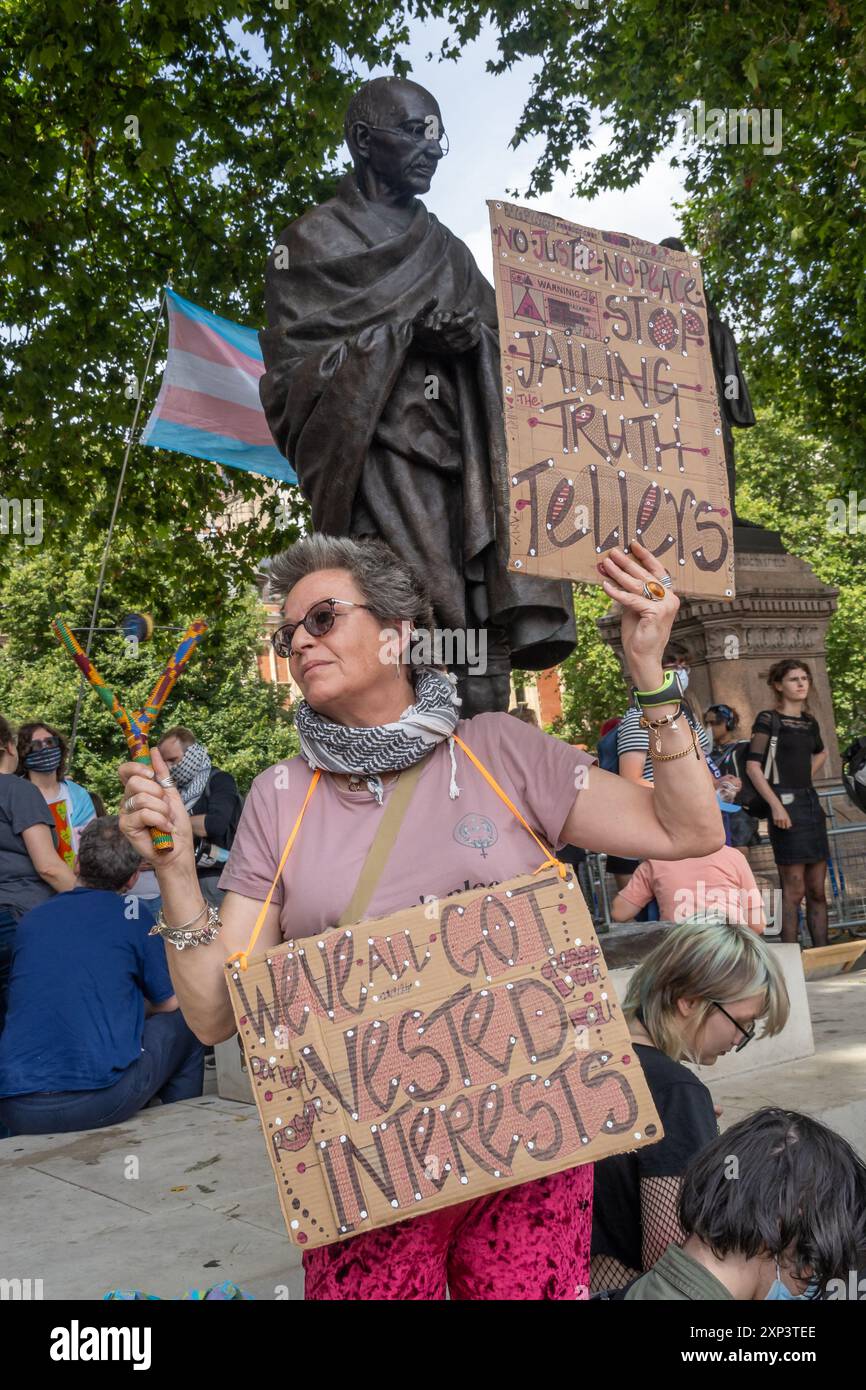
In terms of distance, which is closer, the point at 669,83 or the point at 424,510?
the point at 424,510

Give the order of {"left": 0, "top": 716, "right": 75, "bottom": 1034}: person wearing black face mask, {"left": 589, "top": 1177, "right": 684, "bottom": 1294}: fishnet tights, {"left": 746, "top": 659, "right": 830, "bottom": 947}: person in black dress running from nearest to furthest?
{"left": 589, "top": 1177, "right": 684, "bottom": 1294}: fishnet tights, {"left": 0, "top": 716, "right": 75, "bottom": 1034}: person wearing black face mask, {"left": 746, "top": 659, "right": 830, "bottom": 947}: person in black dress

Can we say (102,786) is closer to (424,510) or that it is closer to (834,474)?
(834,474)

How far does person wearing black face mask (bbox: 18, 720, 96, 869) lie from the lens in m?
7.07

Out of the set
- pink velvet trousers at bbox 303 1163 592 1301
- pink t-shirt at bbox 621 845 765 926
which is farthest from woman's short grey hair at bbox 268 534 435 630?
pink t-shirt at bbox 621 845 765 926

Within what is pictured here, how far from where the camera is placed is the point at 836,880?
429 inches

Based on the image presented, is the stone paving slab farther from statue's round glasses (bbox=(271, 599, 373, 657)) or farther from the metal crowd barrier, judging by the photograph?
the metal crowd barrier

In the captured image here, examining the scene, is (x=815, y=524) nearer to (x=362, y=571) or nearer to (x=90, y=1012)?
(x=90, y=1012)

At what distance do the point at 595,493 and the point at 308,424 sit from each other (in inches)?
46.3

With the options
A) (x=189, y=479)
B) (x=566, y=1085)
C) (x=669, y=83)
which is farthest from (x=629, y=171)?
(x=566, y=1085)

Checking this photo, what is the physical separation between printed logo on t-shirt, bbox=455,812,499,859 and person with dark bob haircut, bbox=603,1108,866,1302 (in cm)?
58

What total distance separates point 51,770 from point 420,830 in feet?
17.2

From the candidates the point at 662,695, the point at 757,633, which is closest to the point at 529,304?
the point at 662,695

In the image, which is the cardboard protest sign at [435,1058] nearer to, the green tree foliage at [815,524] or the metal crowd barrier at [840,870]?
the metal crowd barrier at [840,870]

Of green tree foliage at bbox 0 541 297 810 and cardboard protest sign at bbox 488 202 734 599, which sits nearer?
cardboard protest sign at bbox 488 202 734 599
